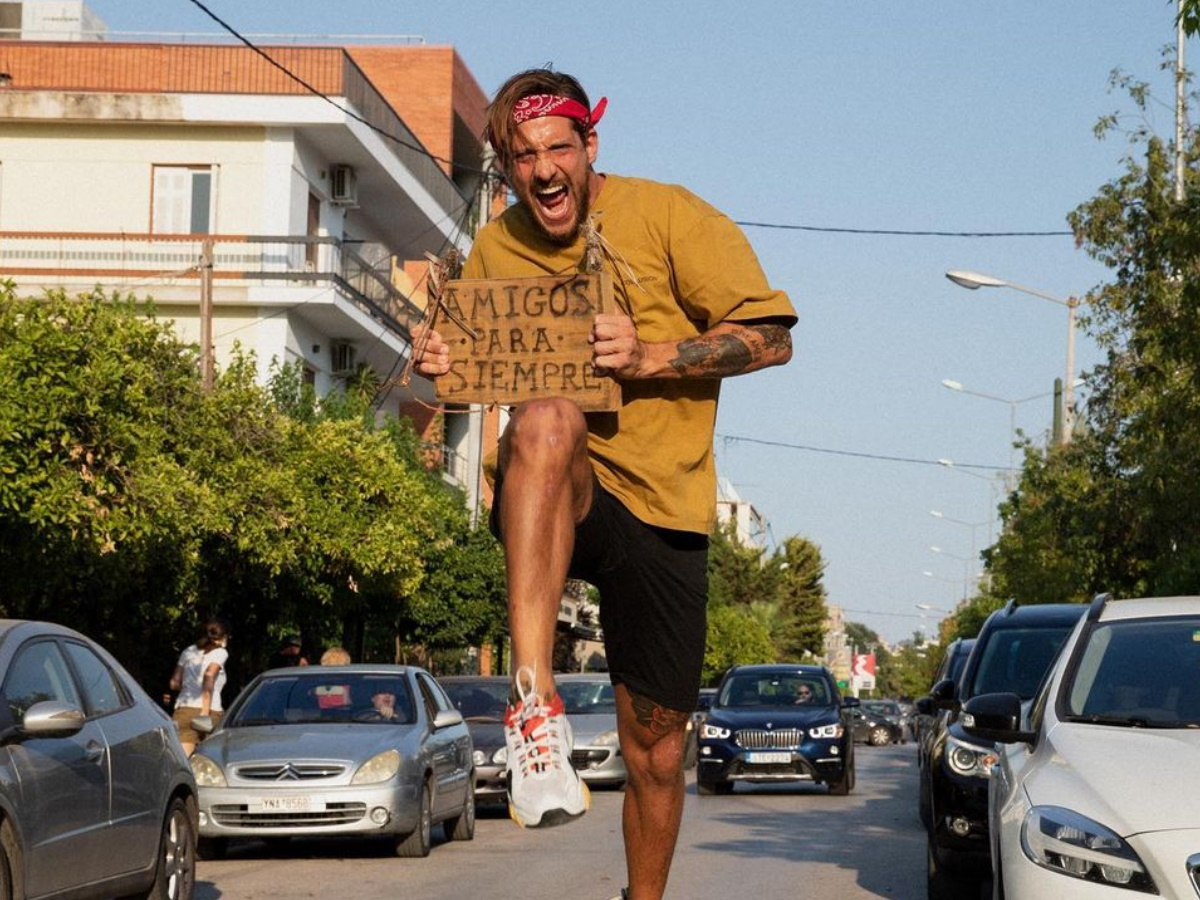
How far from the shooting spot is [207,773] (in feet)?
51.4

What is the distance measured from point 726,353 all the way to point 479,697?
19.1m

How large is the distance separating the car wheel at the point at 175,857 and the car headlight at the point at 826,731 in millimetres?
15584

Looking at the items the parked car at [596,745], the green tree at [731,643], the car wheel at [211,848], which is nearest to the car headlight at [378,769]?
the car wheel at [211,848]

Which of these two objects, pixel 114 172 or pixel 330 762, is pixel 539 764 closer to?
pixel 330 762

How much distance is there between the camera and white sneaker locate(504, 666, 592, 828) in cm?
Result: 414

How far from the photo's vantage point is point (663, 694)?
5109 mm

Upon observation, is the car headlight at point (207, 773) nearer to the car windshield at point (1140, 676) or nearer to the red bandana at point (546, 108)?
the car windshield at point (1140, 676)

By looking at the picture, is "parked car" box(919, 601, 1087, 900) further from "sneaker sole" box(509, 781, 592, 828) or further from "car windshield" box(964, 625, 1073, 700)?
"sneaker sole" box(509, 781, 592, 828)

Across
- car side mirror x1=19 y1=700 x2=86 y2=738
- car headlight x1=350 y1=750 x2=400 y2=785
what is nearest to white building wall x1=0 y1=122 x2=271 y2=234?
car headlight x1=350 y1=750 x2=400 y2=785

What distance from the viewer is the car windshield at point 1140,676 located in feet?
24.9

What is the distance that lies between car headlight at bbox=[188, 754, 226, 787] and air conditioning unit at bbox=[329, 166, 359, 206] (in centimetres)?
2885

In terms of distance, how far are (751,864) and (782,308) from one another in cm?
1066

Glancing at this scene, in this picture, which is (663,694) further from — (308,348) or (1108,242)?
(308,348)

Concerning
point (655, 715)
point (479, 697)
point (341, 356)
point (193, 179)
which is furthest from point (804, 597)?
point (655, 715)
